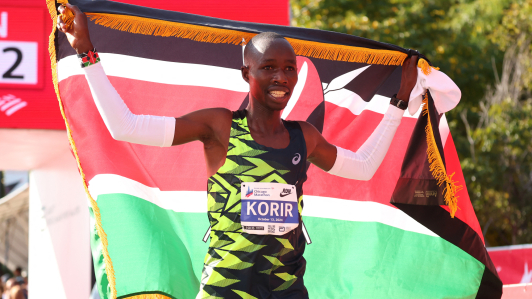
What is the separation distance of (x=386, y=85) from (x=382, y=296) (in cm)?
122

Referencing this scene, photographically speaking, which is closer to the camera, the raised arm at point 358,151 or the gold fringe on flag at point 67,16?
the gold fringe on flag at point 67,16

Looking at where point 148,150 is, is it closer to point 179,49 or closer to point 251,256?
point 179,49

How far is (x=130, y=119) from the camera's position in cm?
201

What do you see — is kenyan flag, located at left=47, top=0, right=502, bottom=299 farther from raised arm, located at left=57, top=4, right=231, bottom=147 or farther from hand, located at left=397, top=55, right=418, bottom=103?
raised arm, located at left=57, top=4, right=231, bottom=147

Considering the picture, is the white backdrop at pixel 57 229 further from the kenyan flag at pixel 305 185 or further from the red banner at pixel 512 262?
the red banner at pixel 512 262

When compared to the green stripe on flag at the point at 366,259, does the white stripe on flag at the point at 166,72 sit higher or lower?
higher

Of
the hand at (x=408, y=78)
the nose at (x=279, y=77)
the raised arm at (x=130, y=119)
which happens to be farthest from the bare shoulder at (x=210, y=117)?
the hand at (x=408, y=78)

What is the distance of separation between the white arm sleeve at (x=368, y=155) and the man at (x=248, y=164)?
0.35 m

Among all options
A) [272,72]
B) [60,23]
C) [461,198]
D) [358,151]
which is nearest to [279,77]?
[272,72]

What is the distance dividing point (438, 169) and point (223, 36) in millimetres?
1342

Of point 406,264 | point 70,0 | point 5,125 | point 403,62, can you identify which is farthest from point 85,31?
point 5,125

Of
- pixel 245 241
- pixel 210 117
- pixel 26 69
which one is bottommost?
pixel 245 241

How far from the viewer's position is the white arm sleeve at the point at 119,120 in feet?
6.49

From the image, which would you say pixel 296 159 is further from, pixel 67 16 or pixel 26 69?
pixel 26 69
